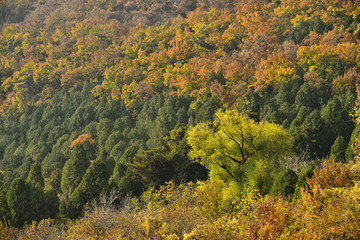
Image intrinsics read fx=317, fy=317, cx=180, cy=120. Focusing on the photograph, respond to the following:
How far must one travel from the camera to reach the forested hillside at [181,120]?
46.9 feet

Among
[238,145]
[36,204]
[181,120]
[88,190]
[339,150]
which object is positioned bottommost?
[181,120]

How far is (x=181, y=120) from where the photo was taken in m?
48.3

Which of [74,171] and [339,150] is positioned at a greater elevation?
[339,150]

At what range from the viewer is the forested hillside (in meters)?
14.3

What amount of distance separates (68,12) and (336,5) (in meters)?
93.9

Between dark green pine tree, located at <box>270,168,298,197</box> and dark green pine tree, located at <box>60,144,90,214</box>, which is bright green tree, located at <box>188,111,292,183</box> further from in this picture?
dark green pine tree, located at <box>60,144,90,214</box>

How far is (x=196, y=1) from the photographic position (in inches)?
4437

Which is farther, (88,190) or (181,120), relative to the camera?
(181,120)

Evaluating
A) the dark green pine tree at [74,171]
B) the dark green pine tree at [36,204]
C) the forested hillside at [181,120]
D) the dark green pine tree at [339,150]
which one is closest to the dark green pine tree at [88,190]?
the forested hillside at [181,120]

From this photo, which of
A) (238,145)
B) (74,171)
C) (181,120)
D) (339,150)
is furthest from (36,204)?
(339,150)

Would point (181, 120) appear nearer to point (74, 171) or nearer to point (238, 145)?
point (74, 171)

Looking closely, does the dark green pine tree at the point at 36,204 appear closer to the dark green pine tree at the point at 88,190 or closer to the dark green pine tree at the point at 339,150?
the dark green pine tree at the point at 88,190

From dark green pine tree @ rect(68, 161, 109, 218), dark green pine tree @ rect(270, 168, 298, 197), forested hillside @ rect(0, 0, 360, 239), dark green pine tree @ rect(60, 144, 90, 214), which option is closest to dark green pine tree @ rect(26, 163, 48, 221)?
forested hillside @ rect(0, 0, 360, 239)

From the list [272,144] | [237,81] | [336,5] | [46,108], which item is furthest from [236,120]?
[46,108]
